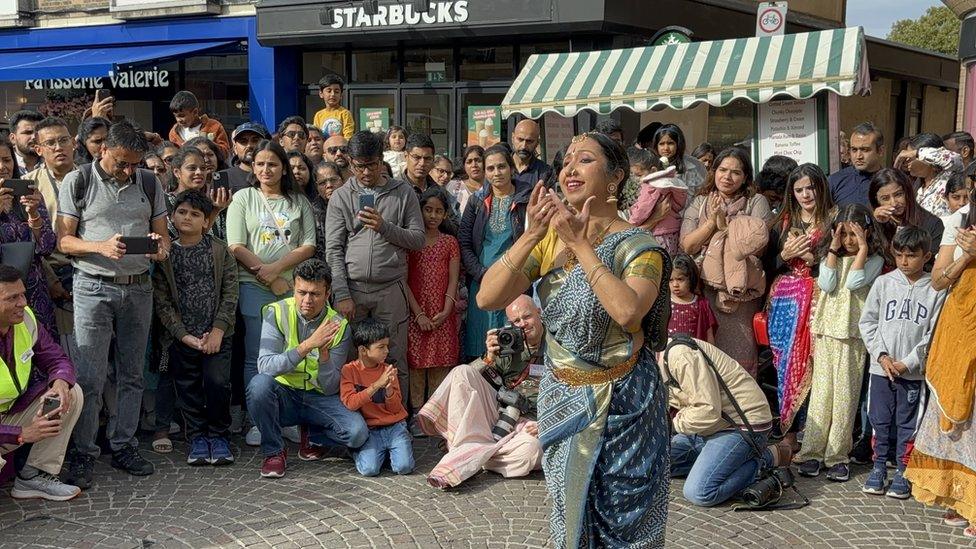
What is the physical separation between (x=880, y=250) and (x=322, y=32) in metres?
Answer: 9.80

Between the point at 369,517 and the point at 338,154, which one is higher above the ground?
the point at 338,154

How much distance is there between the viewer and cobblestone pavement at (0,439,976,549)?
15.3 ft

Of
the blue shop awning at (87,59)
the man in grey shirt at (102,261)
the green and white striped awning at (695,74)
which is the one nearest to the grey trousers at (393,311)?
the man in grey shirt at (102,261)

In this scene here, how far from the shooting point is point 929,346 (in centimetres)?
519

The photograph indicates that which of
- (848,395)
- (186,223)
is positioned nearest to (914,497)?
(848,395)

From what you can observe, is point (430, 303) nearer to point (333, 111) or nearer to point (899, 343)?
point (899, 343)

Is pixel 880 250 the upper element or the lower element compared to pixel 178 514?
upper

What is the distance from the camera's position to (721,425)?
529 cm

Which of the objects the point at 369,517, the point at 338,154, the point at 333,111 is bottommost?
the point at 369,517

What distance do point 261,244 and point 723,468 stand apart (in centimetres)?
319

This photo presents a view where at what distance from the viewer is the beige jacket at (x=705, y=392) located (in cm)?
520

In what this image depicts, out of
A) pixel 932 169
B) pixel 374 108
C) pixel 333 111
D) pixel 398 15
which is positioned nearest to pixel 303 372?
pixel 932 169

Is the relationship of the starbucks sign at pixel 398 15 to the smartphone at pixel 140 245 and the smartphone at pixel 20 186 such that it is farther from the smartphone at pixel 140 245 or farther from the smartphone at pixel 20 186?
the smartphone at pixel 20 186

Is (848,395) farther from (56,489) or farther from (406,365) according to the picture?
(56,489)
